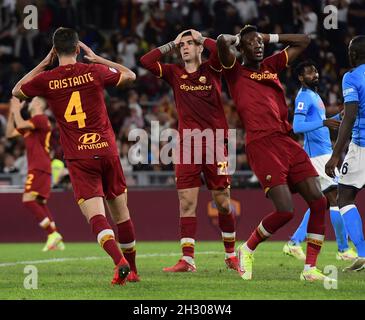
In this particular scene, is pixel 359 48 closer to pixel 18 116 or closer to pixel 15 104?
pixel 18 116

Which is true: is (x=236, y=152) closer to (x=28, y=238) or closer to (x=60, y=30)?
(x=28, y=238)

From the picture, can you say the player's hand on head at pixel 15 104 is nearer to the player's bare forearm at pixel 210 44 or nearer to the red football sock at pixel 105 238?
the player's bare forearm at pixel 210 44

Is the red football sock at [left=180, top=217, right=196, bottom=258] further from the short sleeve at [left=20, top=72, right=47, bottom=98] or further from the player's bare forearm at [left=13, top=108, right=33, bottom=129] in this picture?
Result: the player's bare forearm at [left=13, top=108, right=33, bottom=129]

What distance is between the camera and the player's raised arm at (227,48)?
9453 mm

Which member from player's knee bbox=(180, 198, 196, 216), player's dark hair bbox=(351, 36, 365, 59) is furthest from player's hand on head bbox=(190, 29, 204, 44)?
player's knee bbox=(180, 198, 196, 216)

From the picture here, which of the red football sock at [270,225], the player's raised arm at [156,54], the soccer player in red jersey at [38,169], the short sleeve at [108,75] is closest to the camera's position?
the short sleeve at [108,75]

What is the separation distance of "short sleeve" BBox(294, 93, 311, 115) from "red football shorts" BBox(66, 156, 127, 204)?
323cm

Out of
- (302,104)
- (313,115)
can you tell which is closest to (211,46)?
(302,104)

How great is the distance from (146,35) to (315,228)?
14390 millimetres

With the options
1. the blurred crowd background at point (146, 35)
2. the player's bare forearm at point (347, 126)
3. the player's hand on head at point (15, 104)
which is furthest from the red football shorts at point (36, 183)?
the player's bare forearm at point (347, 126)

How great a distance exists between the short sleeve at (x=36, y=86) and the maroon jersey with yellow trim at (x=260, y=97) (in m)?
1.90
